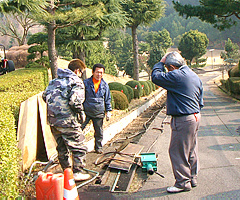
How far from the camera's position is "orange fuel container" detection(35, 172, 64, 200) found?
3266 mm

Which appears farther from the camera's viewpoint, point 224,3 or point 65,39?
point 224,3

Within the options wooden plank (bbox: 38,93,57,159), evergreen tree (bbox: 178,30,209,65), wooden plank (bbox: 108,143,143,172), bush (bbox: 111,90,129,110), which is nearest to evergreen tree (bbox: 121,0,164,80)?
bush (bbox: 111,90,129,110)

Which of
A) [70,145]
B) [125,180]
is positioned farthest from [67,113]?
[125,180]

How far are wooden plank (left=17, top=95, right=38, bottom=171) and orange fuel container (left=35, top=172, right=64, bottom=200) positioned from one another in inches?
64.4

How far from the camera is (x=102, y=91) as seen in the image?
6.03 metres

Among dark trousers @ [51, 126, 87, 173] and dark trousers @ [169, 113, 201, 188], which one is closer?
dark trousers @ [169, 113, 201, 188]

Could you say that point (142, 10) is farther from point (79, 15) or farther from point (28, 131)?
point (28, 131)

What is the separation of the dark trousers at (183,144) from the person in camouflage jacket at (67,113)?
141cm

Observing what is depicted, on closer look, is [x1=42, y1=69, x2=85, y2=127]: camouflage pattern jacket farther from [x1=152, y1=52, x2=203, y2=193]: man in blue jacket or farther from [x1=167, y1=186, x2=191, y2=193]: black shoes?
[x1=167, y1=186, x2=191, y2=193]: black shoes

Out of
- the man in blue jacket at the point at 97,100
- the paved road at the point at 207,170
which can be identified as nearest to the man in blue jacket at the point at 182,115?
the paved road at the point at 207,170

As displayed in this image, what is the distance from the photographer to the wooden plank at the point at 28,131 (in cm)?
486

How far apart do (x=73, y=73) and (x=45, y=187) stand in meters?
1.80

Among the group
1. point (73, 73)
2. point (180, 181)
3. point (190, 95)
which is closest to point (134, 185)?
point (180, 181)

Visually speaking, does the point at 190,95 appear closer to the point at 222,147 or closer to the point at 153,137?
the point at 222,147
